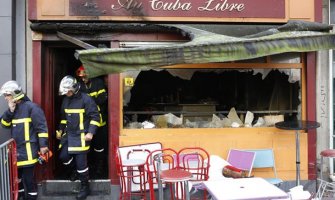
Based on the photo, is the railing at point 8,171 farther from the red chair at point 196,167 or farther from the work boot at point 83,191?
the red chair at point 196,167

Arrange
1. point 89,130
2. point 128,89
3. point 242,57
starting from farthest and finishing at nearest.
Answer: point 128,89 → point 89,130 → point 242,57

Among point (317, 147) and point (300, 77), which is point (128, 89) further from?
point (317, 147)

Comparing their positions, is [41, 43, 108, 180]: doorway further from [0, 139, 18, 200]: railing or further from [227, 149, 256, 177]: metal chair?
[227, 149, 256, 177]: metal chair

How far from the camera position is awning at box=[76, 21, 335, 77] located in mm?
4852

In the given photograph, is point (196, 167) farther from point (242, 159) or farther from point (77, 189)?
point (77, 189)

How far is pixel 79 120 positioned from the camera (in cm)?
654

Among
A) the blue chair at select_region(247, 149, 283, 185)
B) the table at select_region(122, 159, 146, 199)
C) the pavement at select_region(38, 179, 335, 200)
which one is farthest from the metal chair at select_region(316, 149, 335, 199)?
the table at select_region(122, 159, 146, 199)

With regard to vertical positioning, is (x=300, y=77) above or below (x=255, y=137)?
above

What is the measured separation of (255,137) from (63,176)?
3.40 metres

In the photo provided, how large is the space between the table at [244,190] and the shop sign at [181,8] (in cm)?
337

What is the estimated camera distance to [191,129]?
701 centimetres

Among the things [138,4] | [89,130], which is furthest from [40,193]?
[138,4]

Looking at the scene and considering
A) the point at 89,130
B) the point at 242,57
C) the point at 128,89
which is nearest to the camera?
the point at 242,57

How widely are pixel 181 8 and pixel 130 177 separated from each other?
2.90 m
